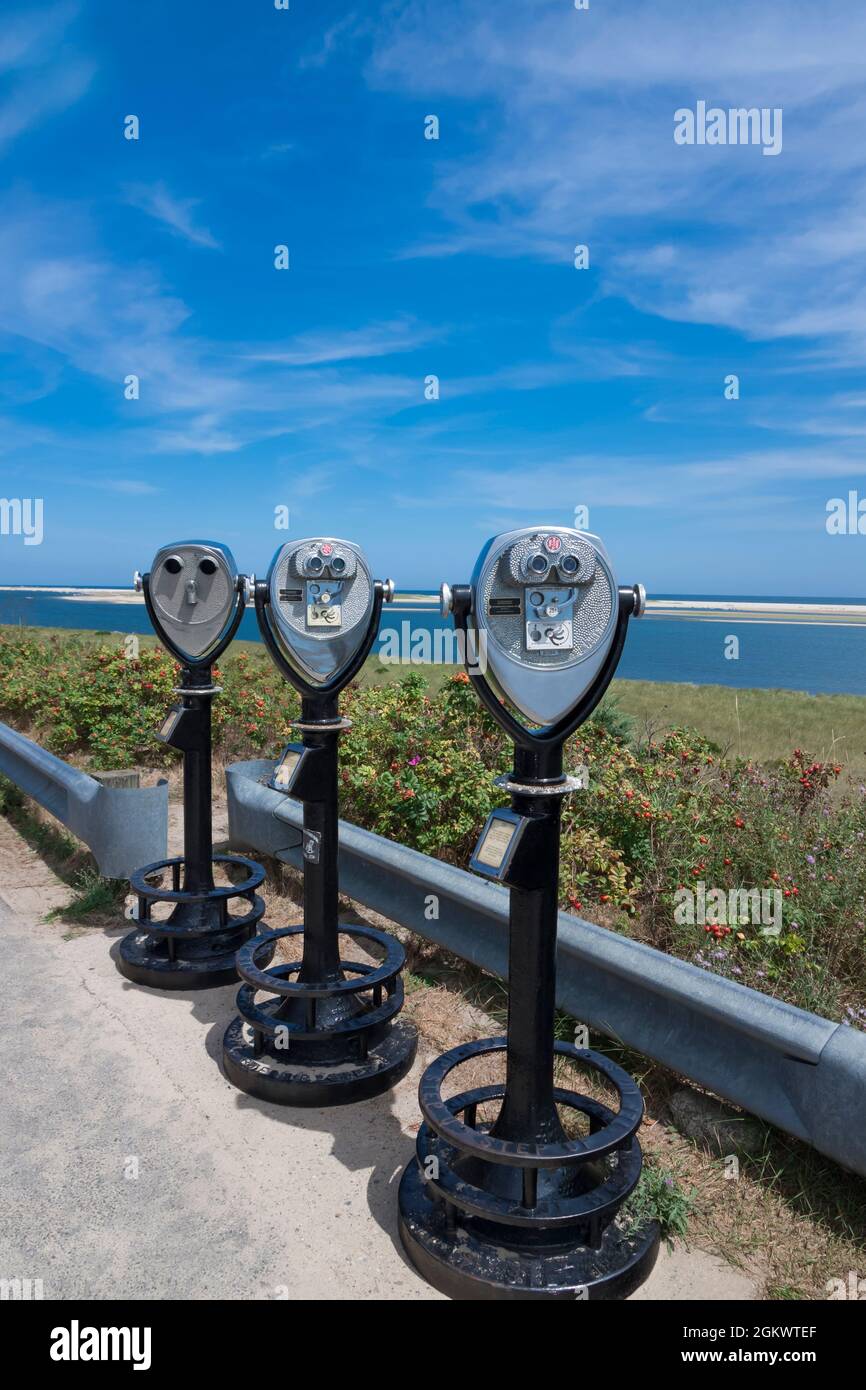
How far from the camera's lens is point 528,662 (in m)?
2.32

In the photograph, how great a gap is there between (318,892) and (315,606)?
1.08 meters

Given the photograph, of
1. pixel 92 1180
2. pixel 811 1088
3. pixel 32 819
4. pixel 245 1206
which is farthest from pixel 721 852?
pixel 32 819

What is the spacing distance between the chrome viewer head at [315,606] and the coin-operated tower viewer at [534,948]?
107 centimetres

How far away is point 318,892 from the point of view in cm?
345

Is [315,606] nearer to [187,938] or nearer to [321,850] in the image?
[321,850]

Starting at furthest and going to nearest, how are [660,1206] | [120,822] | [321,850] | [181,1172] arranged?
1. [120,822]
2. [321,850]
3. [181,1172]
4. [660,1206]

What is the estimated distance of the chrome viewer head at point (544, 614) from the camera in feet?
7.49

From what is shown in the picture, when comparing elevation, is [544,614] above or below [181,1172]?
above

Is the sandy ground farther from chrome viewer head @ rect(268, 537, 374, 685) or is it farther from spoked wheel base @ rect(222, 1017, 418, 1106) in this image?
chrome viewer head @ rect(268, 537, 374, 685)

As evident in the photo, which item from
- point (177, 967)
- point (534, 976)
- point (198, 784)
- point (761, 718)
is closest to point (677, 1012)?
point (534, 976)

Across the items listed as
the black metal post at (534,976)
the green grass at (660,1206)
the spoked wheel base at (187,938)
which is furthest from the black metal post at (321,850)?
the green grass at (660,1206)

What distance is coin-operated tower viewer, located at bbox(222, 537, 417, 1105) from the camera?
3230 mm
